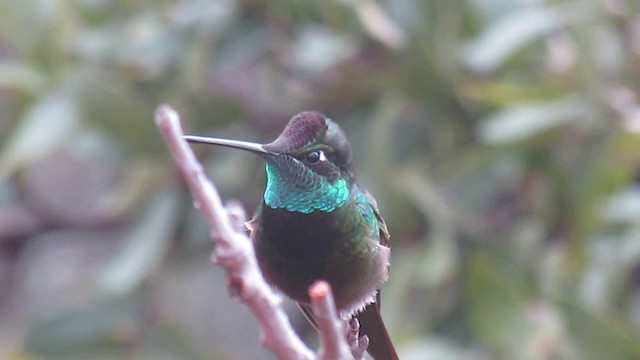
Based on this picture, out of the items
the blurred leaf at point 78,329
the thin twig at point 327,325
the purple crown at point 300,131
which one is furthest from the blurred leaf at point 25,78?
the thin twig at point 327,325

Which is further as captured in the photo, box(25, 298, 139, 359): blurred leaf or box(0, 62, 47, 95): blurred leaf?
box(25, 298, 139, 359): blurred leaf

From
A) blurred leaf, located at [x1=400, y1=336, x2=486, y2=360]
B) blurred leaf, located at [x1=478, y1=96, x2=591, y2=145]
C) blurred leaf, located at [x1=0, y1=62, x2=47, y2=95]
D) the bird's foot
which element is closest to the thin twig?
the bird's foot

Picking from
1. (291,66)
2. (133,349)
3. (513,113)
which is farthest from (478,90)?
(133,349)

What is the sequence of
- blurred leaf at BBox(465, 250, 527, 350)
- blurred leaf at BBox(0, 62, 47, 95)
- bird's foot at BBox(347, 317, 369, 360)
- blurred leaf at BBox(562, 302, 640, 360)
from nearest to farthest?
bird's foot at BBox(347, 317, 369, 360) < blurred leaf at BBox(562, 302, 640, 360) < blurred leaf at BBox(465, 250, 527, 350) < blurred leaf at BBox(0, 62, 47, 95)

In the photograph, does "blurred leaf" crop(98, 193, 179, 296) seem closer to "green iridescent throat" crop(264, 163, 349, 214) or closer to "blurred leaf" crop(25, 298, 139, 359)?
"blurred leaf" crop(25, 298, 139, 359)

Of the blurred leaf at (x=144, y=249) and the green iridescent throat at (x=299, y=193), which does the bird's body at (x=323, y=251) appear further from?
the blurred leaf at (x=144, y=249)

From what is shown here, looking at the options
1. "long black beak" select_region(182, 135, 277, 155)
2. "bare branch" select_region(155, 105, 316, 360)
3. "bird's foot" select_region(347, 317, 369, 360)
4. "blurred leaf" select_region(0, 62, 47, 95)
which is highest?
"blurred leaf" select_region(0, 62, 47, 95)

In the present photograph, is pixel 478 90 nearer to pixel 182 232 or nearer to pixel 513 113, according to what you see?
pixel 513 113

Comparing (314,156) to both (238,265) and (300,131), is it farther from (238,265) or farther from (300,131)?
(238,265)

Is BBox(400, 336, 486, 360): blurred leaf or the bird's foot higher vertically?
BBox(400, 336, 486, 360): blurred leaf
